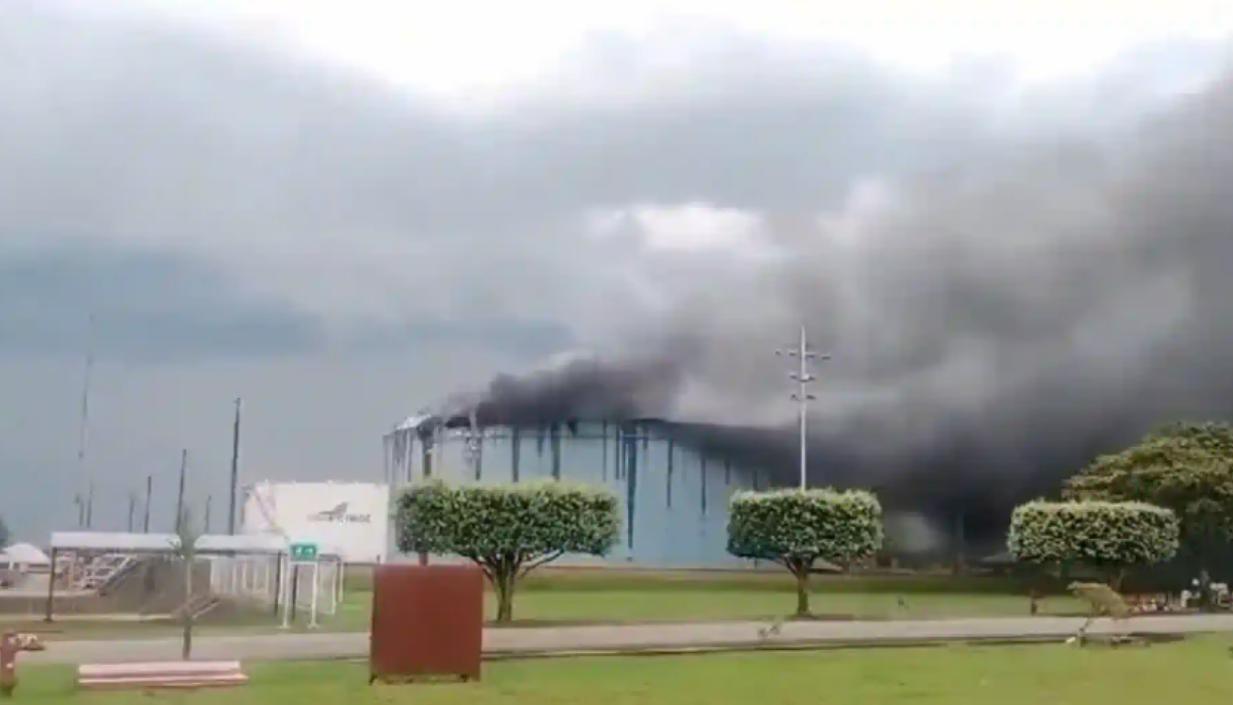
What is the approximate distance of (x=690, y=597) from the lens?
55.0 metres

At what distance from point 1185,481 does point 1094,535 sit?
39.9 feet

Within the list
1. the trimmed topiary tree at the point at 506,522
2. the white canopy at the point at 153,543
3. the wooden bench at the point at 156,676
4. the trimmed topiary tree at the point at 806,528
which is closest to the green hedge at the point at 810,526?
the trimmed topiary tree at the point at 806,528

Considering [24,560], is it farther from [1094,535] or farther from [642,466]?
[642,466]

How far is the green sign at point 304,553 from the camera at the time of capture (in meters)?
32.7

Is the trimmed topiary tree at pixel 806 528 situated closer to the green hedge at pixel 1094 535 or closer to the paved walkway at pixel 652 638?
the paved walkway at pixel 652 638

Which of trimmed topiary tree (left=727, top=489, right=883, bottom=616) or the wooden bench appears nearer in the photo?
the wooden bench

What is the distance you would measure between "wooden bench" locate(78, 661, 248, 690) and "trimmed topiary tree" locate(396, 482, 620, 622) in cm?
1589

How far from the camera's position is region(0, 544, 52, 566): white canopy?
2014 inches

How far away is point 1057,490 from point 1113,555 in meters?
59.7

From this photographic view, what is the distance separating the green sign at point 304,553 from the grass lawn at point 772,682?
41.2 ft

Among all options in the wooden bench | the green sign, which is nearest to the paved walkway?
the wooden bench

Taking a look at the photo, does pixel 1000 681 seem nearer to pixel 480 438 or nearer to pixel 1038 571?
pixel 1038 571

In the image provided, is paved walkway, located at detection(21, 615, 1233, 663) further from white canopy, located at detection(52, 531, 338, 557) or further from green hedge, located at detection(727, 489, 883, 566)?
white canopy, located at detection(52, 531, 338, 557)

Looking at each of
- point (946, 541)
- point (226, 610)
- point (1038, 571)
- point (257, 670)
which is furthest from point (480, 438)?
point (257, 670)
